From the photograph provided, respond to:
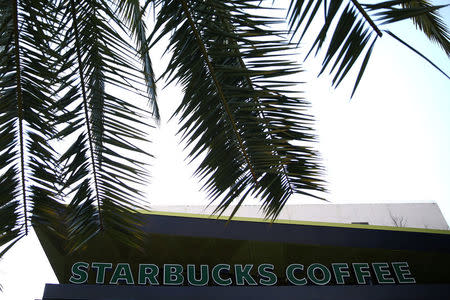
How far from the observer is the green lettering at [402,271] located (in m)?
11.5

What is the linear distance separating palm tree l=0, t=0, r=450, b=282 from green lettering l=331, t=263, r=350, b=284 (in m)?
9.47

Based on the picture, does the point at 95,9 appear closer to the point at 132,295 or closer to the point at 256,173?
the point at 256,173

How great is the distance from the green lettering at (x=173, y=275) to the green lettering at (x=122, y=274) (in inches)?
37.3

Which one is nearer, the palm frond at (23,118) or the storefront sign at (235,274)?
the palm frond at (23,118)

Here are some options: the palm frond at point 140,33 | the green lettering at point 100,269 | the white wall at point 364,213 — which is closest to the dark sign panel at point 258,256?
the green lettering at point 100,269

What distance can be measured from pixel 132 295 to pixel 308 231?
4.72m

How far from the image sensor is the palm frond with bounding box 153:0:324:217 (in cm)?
228

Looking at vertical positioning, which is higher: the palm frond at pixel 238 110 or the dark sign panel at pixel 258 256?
the dark sign panel at pixel 258 256

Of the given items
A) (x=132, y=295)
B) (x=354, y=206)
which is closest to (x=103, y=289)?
(x=132, y=295)

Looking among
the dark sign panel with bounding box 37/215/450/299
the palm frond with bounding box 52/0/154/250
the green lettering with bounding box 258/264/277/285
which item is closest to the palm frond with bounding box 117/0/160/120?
the palm frond with bounding box 52/0/154/250

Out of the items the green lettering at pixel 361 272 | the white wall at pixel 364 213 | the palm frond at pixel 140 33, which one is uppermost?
the white wall at pixel 364 213

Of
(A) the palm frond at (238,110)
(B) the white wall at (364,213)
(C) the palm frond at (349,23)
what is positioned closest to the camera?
(C) the palm frond at (349,23)

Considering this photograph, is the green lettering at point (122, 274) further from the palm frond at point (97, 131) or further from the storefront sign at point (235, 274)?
the palm frond at point (97, 131)

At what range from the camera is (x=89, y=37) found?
296 centimetres
